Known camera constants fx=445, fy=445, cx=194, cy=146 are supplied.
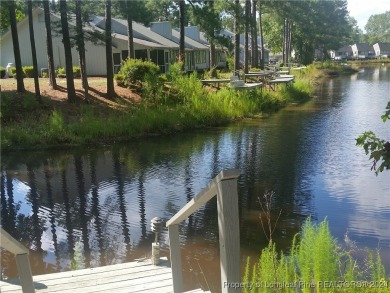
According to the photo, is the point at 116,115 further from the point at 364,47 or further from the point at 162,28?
the point at 364,47

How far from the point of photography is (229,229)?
2.60 meters

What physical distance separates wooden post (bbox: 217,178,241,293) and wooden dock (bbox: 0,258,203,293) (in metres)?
2.01

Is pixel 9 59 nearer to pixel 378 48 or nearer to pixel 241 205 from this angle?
pixel 241 205

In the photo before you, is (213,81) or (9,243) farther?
(213,81)

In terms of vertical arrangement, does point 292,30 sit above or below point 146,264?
above

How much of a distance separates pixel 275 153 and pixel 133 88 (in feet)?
35.0

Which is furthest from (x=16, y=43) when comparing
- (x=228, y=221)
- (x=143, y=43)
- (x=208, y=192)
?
(x=228, y=221)

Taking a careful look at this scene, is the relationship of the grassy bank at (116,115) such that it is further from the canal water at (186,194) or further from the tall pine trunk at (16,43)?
the canal water at (186,194)

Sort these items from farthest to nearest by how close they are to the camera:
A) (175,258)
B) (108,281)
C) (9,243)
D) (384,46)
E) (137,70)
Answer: (384,46), (137,70), (108,281), (175,258), (9,243)

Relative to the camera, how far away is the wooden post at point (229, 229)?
2552 millimetres

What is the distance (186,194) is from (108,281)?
5511 mm

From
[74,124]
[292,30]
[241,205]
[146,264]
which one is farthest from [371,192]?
[292,30]

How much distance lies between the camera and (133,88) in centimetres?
2283

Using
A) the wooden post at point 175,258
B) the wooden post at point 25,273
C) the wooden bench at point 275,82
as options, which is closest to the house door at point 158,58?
the wooden bench at point 275,82
